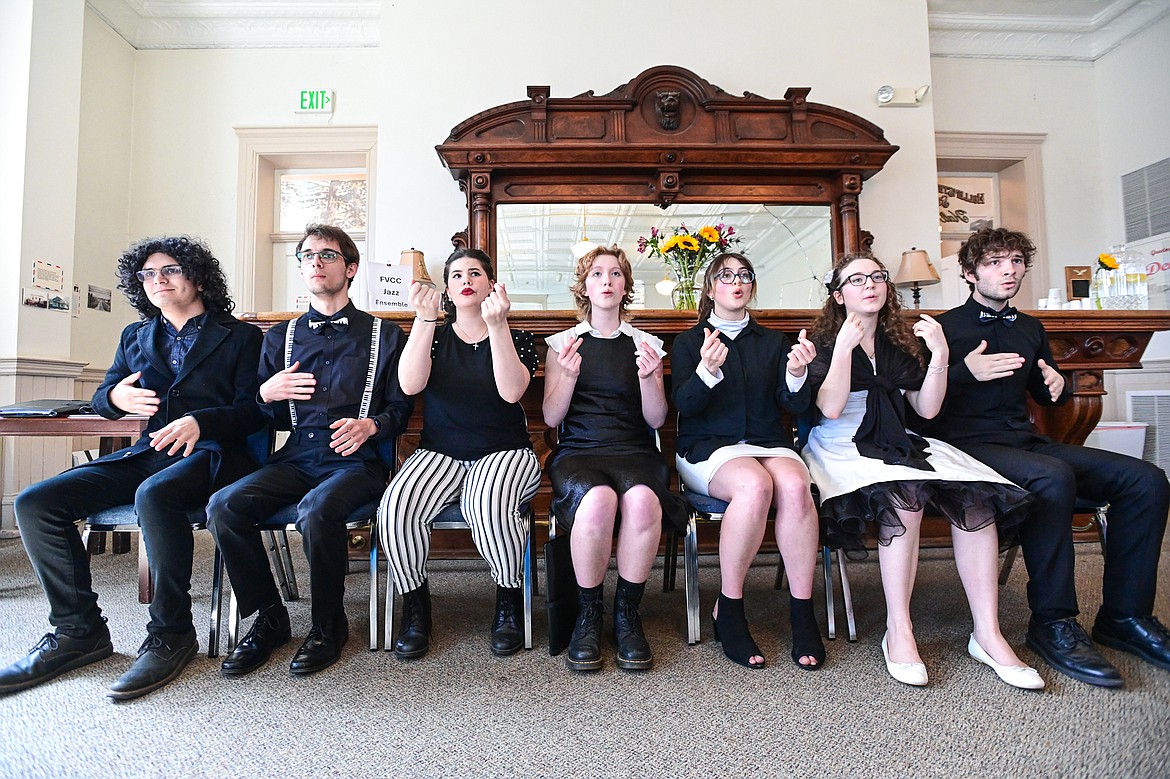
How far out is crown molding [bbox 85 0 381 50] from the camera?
4426mm

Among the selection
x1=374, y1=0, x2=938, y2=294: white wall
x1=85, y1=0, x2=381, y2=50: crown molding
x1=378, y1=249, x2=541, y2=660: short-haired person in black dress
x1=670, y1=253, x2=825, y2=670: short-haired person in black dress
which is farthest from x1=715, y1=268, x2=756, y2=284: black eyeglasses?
x1=85, y1=0, x2=381, y2=50: crown molding

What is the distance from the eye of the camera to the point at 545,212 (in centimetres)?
419

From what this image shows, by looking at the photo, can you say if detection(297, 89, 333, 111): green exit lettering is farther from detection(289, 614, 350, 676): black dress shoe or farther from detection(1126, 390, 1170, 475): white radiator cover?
detection(1126, 390, 1170, 475): white radiator cover

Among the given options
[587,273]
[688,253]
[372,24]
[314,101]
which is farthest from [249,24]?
[587,273]

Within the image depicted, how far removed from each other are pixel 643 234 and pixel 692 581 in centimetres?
292

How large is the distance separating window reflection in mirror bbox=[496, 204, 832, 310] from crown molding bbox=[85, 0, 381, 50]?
186 centimetres

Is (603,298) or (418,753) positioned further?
(603,298)

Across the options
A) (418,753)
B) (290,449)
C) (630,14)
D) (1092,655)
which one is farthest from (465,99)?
(1092,655)

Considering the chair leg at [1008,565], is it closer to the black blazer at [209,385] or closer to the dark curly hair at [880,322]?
the dark curly hair at [880,322]

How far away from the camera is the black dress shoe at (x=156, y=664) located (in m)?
1.50

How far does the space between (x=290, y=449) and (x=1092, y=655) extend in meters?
2.28

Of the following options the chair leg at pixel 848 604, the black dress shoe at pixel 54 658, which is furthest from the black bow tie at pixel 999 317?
the black dress shoe at pixel 54 658

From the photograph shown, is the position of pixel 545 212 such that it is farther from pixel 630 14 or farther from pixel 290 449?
pixel 290 449

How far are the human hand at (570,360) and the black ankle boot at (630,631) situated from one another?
24.7 inches
